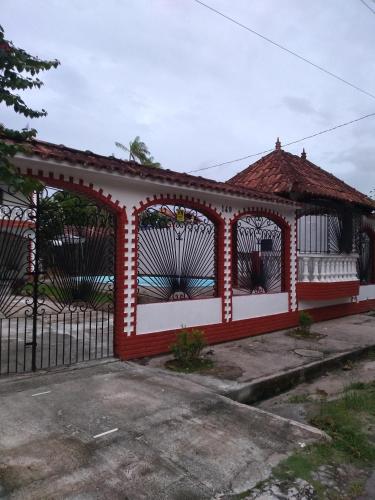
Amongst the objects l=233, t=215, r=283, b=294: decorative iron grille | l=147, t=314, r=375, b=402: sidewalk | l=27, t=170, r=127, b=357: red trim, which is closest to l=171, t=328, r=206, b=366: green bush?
l=147, t=314, r=375, b=402: sidewalk

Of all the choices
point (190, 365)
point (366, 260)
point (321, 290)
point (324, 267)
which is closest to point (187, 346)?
point (190, 365)

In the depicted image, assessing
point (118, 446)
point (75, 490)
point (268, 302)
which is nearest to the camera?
point (75, 490)

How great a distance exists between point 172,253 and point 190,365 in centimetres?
218

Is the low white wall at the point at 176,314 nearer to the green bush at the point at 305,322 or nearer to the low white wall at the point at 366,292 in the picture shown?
the green bush at the point at 305,322

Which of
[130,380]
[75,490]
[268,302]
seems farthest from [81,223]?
[268,302]

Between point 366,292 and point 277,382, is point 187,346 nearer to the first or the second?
point 277,382

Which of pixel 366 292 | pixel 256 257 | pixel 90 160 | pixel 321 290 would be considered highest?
pixel 90 160

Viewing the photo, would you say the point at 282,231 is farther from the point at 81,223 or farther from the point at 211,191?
the point at 81,223

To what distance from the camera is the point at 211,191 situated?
24.5ft

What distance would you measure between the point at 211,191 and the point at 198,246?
1.16 m

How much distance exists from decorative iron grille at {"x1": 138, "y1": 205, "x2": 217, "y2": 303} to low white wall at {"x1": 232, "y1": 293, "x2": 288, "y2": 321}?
2.29 ft

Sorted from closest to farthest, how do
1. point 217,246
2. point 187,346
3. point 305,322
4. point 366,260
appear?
point 187,346 < point 217,246 < point 305,322 < point 366,260

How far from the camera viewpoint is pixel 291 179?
10.9 m

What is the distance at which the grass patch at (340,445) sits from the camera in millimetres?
3342
